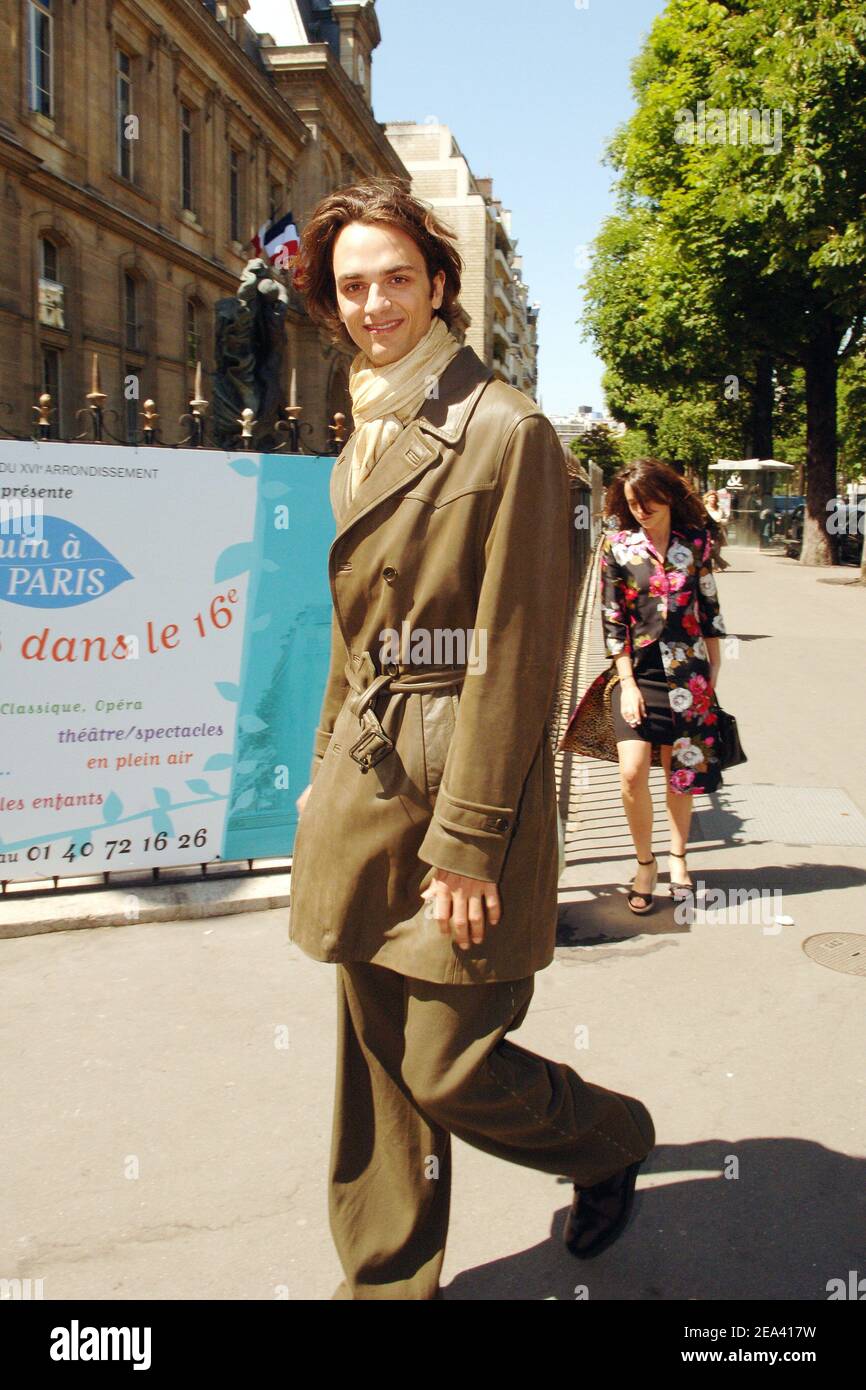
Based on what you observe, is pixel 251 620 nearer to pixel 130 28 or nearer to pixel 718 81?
pixel 718 81

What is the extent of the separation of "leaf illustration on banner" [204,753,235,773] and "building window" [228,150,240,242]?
32967 mm

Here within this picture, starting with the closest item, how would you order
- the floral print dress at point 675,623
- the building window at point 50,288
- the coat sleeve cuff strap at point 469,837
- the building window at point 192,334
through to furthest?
the coat sleeve cuff strap at point 469,837, the floral print dress at point 675,623, the building window at point 50,288, the building window at point 192,334

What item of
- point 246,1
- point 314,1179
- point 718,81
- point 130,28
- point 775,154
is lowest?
point 314,1179

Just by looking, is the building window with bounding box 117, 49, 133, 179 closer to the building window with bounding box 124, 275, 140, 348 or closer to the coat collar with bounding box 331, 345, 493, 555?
the building window with bounding box 124, 275, 140, 348

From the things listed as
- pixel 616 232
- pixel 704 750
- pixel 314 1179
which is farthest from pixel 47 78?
pixel 314 1179

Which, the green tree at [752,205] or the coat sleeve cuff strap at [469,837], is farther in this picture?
the green tree at [752,205]

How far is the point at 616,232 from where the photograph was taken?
3962 cm

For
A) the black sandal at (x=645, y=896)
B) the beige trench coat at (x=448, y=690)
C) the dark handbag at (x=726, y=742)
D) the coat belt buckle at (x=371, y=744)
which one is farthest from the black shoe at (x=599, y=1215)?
the dark handbag at (x=726, y=742)

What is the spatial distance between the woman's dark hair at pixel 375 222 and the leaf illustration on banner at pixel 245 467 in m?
2.56

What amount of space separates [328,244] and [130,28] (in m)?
29.4

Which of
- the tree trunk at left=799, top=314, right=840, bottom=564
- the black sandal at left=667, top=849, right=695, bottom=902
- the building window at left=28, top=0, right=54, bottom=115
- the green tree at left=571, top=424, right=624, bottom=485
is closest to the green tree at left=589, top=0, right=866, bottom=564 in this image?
the tree trunk at left=799, top=314, right=840, bottom=564

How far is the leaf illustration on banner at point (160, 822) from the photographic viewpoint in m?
5.17

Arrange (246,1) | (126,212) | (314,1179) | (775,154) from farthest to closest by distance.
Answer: (246,1) → (126,212) → (775,154) → (314,1179)

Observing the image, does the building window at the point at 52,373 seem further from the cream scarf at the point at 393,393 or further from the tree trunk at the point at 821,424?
the cream scarf at the point at 393,393
